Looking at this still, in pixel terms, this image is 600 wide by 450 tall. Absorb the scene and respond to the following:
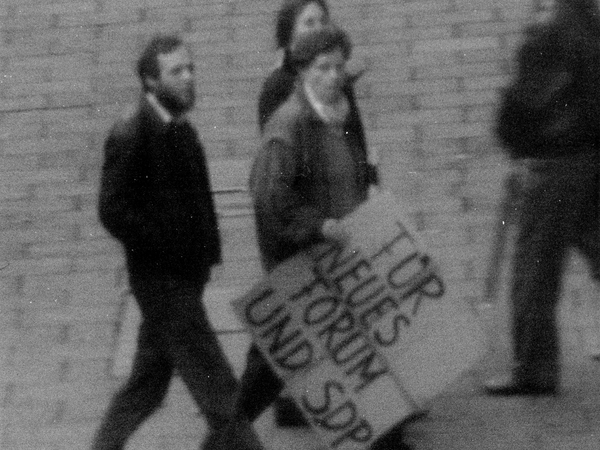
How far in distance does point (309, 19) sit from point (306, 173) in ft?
3.62

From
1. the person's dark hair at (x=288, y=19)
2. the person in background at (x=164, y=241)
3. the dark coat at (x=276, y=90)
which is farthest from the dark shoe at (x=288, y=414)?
the person's dark hair at (x=288, y=19)

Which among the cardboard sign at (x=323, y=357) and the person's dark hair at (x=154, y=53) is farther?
the person's dark hair at (x=154, y=53)

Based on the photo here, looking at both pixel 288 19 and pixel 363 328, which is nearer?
pixel 363 328

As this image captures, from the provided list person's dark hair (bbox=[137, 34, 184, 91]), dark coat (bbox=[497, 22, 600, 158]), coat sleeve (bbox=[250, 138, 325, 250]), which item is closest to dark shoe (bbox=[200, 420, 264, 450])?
coat sleeve (bbox=[250, 138, 325, 250])

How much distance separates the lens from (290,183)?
5.66 metres

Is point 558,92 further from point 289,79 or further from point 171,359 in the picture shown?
point 171,359

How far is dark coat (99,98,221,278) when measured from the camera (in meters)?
5.64

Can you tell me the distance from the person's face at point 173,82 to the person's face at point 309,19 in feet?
2.73

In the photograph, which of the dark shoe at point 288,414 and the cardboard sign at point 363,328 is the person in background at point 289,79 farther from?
the cardboard sign at point 363,328

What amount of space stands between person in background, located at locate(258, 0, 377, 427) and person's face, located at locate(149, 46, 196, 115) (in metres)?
0.50

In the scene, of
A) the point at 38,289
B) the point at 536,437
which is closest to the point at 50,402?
the point at 38,289

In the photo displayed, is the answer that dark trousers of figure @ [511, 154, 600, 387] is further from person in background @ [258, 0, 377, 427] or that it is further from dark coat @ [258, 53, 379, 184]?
dark coat @ [258, 53, 379, 184]

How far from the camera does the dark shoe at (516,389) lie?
633 cm

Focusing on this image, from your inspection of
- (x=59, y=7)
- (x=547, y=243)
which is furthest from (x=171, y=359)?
(x=59, y=7)
